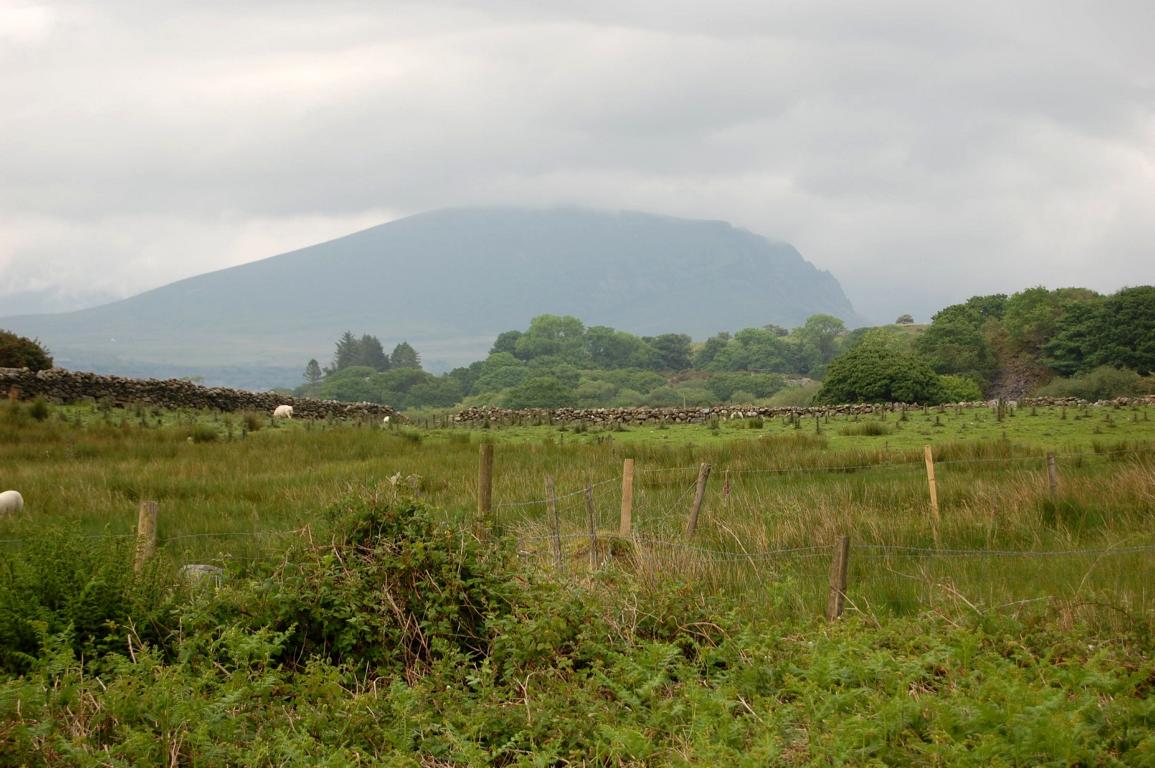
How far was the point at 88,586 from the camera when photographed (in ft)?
27.7

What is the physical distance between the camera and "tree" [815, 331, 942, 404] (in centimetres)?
4944

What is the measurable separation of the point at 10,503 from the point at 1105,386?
52.5m

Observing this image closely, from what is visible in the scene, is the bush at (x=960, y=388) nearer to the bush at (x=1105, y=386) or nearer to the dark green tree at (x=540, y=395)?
the bush at (x=1105, y=386)

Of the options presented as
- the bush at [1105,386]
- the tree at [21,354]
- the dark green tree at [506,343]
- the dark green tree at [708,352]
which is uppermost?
the dark green tree at [506,343]

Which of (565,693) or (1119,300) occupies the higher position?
(1119,300)

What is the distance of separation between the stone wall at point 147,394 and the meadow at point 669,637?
53.4 feet

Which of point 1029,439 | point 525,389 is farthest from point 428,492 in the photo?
point 525,389

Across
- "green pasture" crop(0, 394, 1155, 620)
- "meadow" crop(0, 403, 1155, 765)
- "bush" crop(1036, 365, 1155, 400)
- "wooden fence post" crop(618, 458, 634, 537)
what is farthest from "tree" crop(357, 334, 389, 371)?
"wooden fence post" crop(618, 458, 634, 537)

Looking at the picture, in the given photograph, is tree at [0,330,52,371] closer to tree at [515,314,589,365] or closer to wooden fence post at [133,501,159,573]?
wooden fence post at [133,501,159,573]

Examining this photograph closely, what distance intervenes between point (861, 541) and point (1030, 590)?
3153 millimetres

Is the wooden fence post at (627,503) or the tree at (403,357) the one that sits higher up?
the tree at (403,357)

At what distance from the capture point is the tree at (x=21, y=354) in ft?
119

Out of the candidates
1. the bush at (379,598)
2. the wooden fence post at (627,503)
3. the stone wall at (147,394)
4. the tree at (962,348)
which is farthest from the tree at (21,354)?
the tree at (962,348)

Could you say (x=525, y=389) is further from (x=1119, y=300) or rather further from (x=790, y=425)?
(x=790, y=425)
